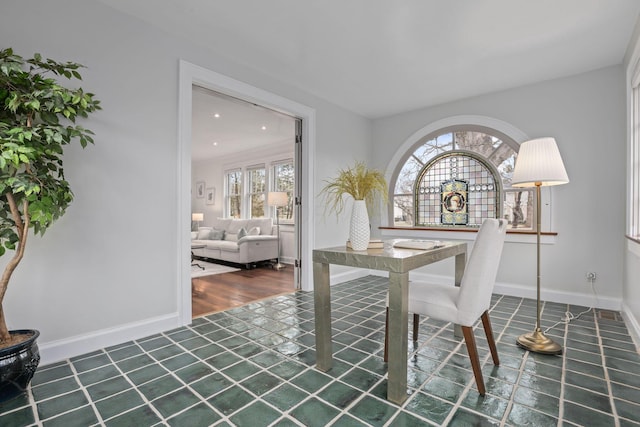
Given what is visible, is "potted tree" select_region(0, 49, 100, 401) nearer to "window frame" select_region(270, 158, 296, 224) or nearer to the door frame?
the door frame

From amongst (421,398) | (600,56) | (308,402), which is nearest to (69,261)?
(308,402)

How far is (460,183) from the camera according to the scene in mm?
4324

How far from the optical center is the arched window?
155 inches

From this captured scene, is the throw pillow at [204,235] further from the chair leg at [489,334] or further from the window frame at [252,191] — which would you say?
the chair leg at [489,334]

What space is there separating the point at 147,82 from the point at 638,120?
13.6ft

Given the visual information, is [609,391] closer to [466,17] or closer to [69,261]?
[466,17]

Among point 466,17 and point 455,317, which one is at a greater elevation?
point 466,17

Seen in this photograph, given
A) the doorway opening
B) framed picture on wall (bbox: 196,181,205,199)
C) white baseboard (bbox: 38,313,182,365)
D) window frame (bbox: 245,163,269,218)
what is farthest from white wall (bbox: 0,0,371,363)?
framed picture on wall (bbox: 196,181,205,199)

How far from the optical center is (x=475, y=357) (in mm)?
1703

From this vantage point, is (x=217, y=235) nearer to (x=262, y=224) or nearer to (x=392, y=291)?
(x=262, y=224)

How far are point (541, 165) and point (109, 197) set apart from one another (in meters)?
3.21

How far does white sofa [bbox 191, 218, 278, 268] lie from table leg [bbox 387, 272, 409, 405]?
444cm

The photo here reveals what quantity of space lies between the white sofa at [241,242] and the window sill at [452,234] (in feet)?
7.75

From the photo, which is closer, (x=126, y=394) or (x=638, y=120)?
(x=126, y=394)
